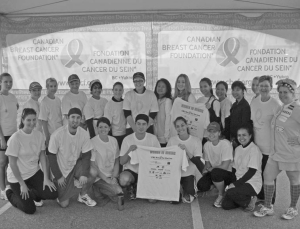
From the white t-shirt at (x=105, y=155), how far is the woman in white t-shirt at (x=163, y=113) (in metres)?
0.83

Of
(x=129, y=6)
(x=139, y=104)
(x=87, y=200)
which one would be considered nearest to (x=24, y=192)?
(x=87, y=200)

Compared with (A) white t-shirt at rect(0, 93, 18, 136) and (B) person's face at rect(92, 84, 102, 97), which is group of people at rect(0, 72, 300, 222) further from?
(B) person's face at rect(92, 84, 102, 97)

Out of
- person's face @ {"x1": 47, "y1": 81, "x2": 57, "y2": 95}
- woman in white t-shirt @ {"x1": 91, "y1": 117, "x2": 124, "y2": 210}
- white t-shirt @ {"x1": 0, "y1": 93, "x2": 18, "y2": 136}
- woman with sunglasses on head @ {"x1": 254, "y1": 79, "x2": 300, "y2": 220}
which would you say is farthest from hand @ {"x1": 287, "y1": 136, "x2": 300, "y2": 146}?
white t-shirt @ {"x1": 0, "y1": 93, "x2": 18, "y2": 136}

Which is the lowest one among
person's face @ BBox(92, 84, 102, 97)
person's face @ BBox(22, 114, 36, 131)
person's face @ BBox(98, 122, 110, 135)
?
person's face @ BBox(98, 122, 110, 135)

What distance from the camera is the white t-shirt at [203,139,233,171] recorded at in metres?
4.23

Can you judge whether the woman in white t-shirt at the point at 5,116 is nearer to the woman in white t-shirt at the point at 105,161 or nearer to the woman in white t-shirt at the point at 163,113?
the woman in white t-shirt at the point at 105,161

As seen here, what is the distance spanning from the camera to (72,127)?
4230 millimetres

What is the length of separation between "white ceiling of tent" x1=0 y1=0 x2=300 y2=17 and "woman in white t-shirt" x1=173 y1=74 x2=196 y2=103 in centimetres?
174

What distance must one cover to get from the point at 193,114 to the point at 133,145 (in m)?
1.04

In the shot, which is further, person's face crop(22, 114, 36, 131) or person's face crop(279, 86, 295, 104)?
person's face crop(22, 114, 36, 131)

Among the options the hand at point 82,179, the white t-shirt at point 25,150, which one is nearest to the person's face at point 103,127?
the hand at point 82,179

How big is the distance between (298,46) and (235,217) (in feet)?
12.8

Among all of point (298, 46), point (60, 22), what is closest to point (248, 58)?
point (298, 46)

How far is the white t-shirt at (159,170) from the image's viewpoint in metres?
4.23
